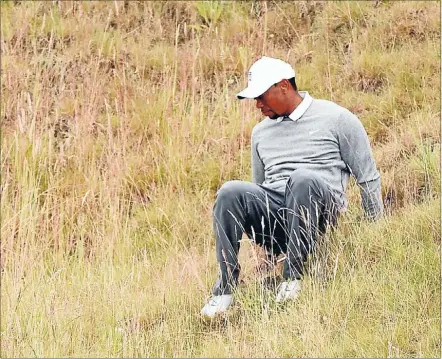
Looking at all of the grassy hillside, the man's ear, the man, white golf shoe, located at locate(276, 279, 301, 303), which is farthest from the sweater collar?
white golf shoe, located at locate(276, 279, 301, 303)

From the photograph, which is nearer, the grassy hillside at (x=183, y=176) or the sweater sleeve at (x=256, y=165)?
the grassy hillside at (x=183, y=176)

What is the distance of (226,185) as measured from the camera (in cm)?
348

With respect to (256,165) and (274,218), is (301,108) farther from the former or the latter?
(274,218)

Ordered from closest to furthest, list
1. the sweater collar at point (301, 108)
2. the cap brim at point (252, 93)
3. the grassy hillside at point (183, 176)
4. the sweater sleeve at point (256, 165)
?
1. the grassy hillside at point (183, 176)
2. the cap brim at point (252, 93)
3. the sweater collar at point (301, 108)
4. the sweater sleeve at point (256, 165)

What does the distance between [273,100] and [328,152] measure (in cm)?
36

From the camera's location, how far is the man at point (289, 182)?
11.0ft

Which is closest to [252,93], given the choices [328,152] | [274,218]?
[328,152]

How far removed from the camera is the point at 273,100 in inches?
146

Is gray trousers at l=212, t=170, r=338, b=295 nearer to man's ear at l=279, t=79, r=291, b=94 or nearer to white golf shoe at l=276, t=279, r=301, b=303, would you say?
white golf shoe at l=276, t=279, r=301, b=303

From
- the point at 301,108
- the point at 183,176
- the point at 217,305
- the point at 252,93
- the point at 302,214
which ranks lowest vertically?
the point at 183,176

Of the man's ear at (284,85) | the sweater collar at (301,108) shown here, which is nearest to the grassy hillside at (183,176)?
the sweater collar at (301,108)

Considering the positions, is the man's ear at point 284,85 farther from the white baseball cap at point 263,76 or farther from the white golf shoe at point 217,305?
the white golf shoe at point 217,305

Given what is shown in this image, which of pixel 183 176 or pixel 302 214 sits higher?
pixel 302 214

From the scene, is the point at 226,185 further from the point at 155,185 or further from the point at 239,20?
the point at 239,20
